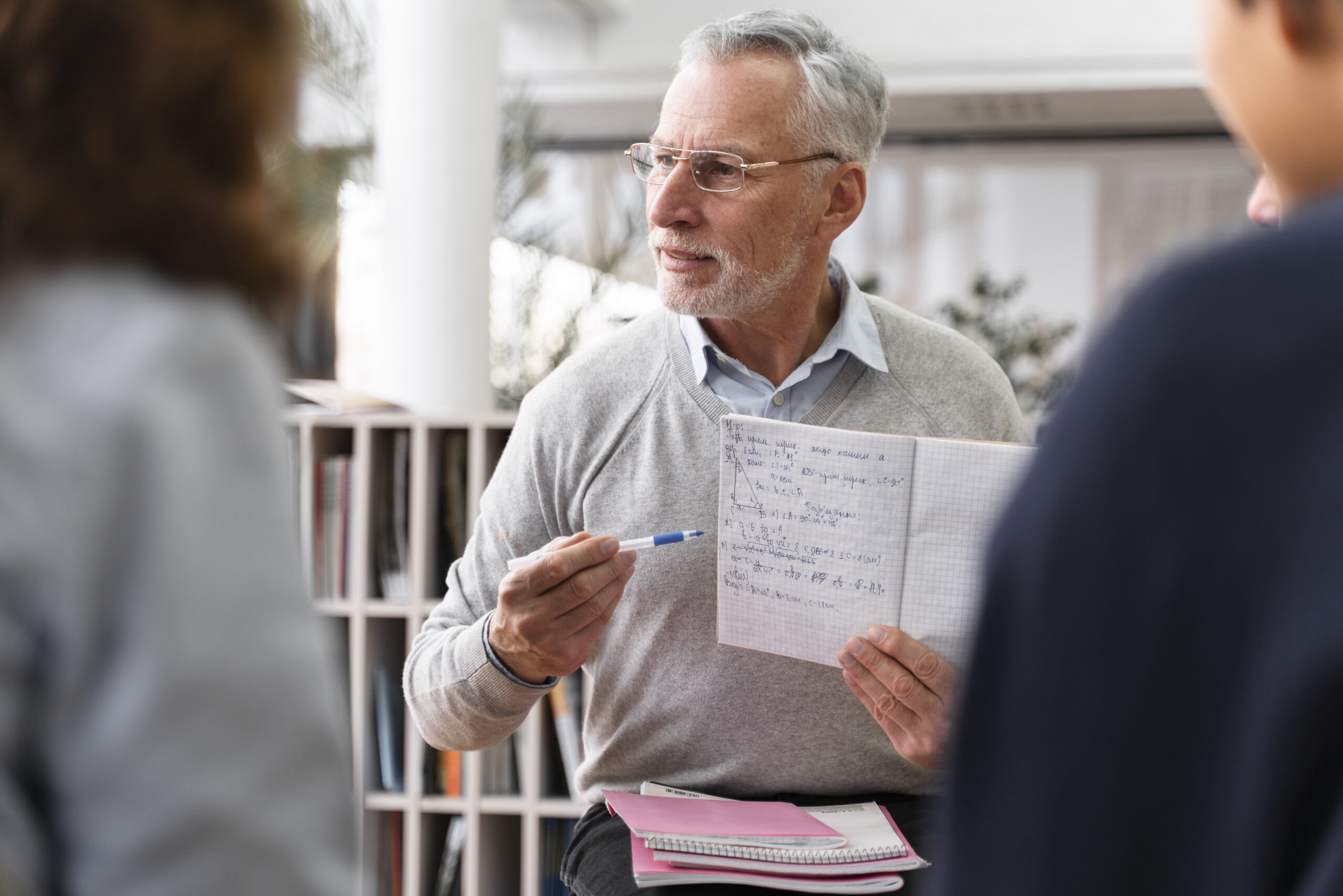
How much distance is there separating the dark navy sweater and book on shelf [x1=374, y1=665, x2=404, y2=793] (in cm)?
208

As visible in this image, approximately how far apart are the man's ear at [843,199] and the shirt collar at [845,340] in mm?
85

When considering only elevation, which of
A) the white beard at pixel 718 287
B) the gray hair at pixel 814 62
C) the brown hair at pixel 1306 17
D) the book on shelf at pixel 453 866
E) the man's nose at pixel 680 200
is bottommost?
the book on shelf at pixel 453 866

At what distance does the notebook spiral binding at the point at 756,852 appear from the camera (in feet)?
3.94

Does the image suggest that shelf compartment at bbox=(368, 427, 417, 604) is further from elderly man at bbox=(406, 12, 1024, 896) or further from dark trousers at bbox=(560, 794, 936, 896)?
dark trousers at bbox=(560, 794, 936, 896)

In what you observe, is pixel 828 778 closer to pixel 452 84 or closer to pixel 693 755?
pixel 693 755

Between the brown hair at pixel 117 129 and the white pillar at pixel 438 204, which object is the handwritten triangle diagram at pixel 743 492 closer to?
the brown hair at pixel 117 129

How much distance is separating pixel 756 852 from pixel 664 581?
394 millimetres

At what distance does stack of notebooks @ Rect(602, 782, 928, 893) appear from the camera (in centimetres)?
120

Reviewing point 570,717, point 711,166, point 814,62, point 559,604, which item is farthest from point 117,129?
point 570,717

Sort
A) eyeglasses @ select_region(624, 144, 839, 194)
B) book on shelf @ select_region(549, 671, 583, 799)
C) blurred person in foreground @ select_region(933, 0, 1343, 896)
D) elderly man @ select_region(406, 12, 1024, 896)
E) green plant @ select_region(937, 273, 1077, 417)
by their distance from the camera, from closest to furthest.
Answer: blurred person in foreground @ select_region(933, 0, 1343, 896), elderly man @ select_region(406, 12, 1024, 896), eyeglasses @ select_region(624, 144, 839, 194), book on shelf @ select_region(549, 671, 583, 799), green plant @ select_region(937, 273, 1077, 417)

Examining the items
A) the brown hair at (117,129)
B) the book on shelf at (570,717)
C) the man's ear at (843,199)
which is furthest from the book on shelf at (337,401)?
the brown hair at (117,129)

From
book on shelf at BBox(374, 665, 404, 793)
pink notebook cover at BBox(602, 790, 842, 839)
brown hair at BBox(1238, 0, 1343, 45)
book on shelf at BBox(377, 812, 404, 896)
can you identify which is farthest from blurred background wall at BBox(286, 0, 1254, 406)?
brown hair at BBox(1238, 0, 1343, 45)

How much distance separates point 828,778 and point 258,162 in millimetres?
1078

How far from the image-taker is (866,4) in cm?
571
